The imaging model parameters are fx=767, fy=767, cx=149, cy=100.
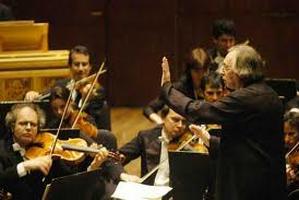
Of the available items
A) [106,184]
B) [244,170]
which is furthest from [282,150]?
[106,184]

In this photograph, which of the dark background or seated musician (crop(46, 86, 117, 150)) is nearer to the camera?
seated musician (crop(46, 86, 117, 150))

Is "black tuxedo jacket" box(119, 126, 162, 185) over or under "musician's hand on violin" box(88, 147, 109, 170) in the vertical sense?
under

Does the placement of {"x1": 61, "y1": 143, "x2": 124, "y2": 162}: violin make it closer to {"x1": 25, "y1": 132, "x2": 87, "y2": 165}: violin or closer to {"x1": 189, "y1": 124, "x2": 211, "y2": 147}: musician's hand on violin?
{"x1": 25, "y1": 132, "x2": 87, "y2": 165}: violin

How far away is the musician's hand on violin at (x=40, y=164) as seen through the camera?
3.74 metres

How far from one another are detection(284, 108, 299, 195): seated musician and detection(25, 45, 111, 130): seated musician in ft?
4.35

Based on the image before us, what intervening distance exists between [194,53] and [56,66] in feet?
3.20

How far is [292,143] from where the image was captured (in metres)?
4.17

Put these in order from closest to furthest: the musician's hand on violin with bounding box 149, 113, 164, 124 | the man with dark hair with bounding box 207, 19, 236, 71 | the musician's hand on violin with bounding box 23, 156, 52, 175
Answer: the musician's hand on violin with bounding box 23, 156, 52, 175, the musician's hand on violin with bounding box 149, 113, 164, 124, the man with dark hair with bounding box 207, 19, 236, 71

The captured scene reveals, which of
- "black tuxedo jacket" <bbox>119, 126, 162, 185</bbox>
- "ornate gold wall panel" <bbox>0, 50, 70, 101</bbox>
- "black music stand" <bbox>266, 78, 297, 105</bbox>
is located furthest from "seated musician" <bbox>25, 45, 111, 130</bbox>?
"black music stand" <bbox>266, 78, 297, 105</bbox>

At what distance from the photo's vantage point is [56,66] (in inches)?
211

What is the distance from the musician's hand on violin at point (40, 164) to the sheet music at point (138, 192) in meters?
0.36

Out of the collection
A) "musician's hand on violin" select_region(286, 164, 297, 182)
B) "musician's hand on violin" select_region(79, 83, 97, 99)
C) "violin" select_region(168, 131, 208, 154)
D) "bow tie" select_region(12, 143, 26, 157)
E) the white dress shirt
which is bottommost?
the white dress shirt

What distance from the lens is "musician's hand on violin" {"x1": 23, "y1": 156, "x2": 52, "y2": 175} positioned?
12.3ft

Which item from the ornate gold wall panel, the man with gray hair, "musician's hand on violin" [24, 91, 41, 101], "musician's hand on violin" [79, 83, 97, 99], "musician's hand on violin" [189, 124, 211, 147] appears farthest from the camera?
the ornate gold wall panel
